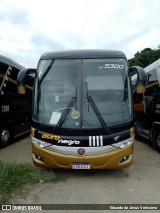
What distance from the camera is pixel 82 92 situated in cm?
543

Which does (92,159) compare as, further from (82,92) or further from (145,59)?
(145,59)

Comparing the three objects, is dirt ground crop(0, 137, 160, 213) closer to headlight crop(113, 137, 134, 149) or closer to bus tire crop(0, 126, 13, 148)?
headlight crop(113, 137, 134, 149)

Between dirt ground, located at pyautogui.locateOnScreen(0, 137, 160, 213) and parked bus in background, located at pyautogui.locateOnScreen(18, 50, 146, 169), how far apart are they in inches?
15.2

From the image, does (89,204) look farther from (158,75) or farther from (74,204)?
(158,75)

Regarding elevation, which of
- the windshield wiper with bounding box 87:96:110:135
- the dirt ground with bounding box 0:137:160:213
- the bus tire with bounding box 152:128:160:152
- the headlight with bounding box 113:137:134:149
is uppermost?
the windshield wiper with bounding box 87:96:110:135

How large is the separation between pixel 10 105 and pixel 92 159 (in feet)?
15.5

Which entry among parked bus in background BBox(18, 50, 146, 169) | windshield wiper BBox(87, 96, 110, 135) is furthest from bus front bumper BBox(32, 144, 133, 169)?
windshield wiper BBox(87, 96, 110, 135)

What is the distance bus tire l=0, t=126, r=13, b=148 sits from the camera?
27.4 feet

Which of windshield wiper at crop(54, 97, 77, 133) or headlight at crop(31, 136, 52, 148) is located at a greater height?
windshield wiper at crop(54, 97, 77, 133)

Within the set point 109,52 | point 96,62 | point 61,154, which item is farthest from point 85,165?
point 109,52

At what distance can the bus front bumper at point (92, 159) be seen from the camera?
5051 mm

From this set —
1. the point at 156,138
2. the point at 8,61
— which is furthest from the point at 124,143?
the point at 8,61

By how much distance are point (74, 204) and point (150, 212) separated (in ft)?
4.18

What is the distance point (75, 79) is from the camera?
5555 millimetres
